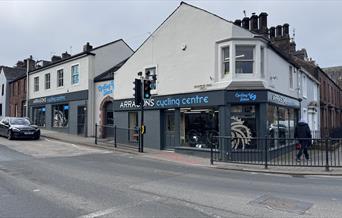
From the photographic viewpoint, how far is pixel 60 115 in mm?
27547

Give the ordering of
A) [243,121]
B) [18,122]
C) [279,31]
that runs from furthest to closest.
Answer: [279,31]
[18,122]
[243,121]

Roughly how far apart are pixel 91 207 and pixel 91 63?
19.9m

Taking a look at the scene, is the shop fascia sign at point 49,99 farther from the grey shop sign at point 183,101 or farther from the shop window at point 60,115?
the grey shop sign at point 183,101

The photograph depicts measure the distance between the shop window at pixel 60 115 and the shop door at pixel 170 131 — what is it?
1225cm

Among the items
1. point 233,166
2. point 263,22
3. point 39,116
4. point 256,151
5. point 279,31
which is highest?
point 279,31

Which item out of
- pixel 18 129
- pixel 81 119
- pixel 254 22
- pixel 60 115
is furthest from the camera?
pixel 60 115

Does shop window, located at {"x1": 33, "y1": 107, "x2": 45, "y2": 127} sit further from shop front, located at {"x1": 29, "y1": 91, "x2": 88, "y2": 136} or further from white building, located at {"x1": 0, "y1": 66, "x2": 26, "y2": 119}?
white building, located at {"x1": 0, "y1": 66, "x2": 26, "y2": 119}

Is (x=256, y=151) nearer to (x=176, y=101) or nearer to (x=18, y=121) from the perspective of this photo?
(x=176, y=101)

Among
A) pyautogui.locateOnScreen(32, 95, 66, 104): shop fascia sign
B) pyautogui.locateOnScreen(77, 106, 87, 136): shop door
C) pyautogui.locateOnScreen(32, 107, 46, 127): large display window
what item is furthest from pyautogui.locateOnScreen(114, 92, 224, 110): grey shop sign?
pyautogui.locateOnScreen(32, 107, 46, 127): large display window

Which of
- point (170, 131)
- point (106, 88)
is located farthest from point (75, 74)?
point (170, 131)

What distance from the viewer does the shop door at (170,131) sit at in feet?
57.1

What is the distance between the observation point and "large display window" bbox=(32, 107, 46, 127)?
3036 cm

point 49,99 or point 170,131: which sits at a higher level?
point 49,99

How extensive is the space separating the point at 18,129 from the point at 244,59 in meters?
15.1
